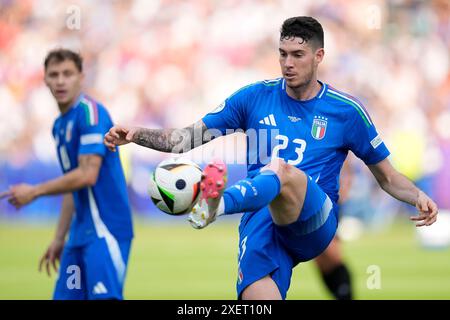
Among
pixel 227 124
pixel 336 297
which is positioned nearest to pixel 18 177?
pixel 336 297

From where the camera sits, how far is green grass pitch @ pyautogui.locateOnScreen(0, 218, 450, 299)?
34.2ft

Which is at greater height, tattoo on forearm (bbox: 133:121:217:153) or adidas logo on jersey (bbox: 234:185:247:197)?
tattoo on forearm (bbox: 133:121:217:153)

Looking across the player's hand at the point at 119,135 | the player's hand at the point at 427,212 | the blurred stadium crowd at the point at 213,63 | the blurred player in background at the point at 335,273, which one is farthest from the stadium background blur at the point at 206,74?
the player's hand at the point at 119,135

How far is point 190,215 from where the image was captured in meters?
4.91

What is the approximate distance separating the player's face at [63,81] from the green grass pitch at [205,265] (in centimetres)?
334

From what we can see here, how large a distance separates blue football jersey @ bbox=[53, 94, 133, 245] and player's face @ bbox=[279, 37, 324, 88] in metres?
1.80

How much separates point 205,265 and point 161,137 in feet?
24.3

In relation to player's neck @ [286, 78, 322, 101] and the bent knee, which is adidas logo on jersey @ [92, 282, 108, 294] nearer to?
the bent knee

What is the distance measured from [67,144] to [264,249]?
2.19m

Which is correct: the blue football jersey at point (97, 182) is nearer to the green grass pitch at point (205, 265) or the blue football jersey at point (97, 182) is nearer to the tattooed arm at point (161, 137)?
the tattooed arm at point (161, 137)

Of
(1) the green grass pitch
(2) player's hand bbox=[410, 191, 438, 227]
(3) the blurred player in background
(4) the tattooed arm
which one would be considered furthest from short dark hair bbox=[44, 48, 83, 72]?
(1) the green grass pitch

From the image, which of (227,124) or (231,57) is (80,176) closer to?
(227,124)

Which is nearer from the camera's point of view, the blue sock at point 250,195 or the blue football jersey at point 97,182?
the blue sock at point 250,195

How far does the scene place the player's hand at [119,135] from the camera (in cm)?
555
